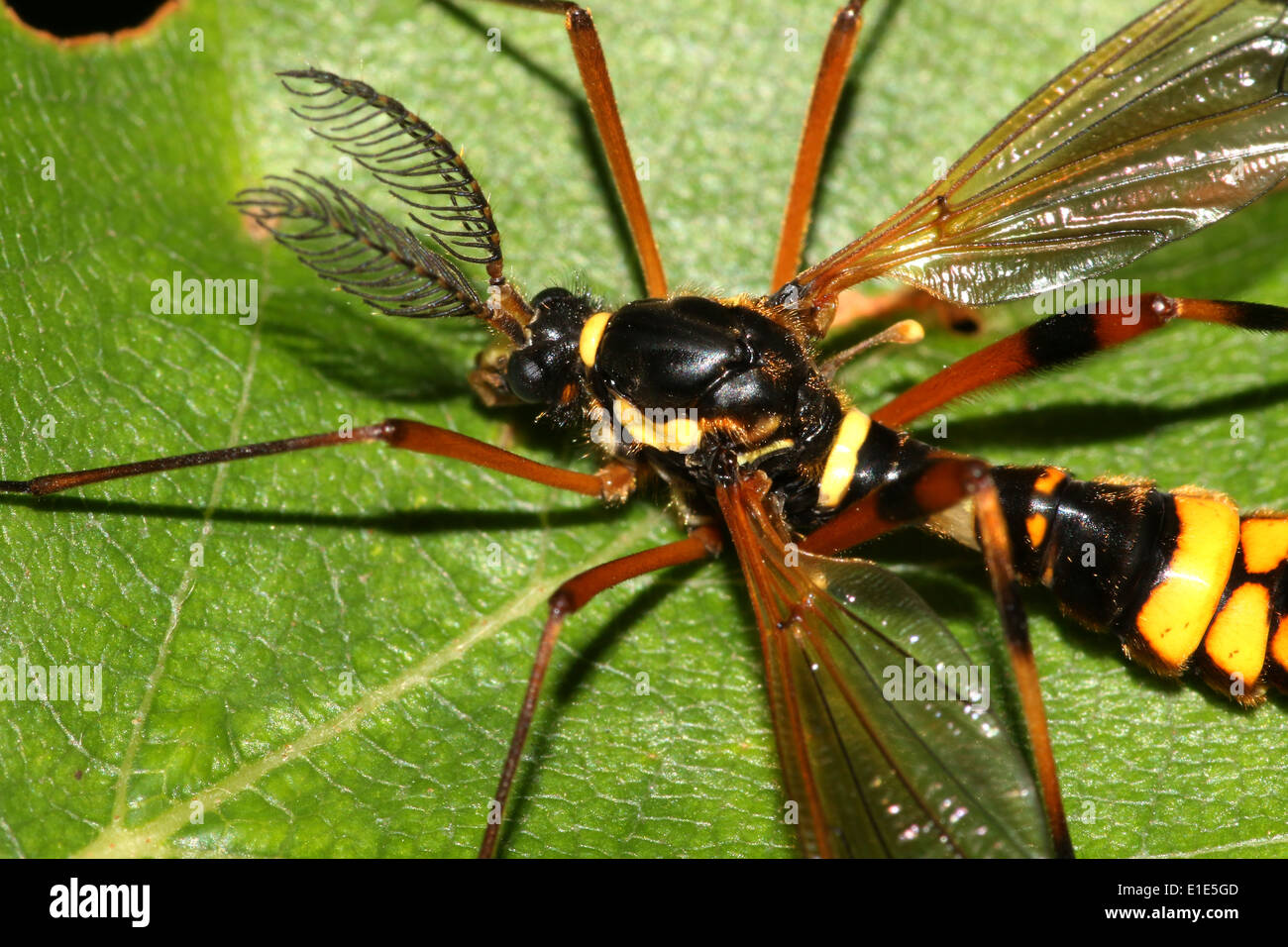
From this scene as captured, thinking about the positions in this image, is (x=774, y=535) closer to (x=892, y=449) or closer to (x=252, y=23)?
(x=892, y=449)

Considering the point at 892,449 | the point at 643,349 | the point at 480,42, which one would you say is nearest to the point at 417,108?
the point at 480,42

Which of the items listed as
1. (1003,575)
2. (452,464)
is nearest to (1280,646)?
(1003,575)

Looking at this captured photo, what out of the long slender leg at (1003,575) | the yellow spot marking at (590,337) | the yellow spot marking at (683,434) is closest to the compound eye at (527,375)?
the yellow spot marking at (590,337)

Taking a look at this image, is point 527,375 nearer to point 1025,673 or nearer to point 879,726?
A: point 879,726

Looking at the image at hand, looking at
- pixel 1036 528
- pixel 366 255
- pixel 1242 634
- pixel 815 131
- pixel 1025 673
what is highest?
pixel 815 131

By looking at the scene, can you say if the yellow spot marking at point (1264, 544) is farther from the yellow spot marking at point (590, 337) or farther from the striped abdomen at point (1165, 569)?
the yellow spot marking at point (590, 337)

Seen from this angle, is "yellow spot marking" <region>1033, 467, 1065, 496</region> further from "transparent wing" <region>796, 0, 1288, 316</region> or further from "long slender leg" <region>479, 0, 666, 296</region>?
"long slender leg" <region>479, 0, 666, 296</region>
